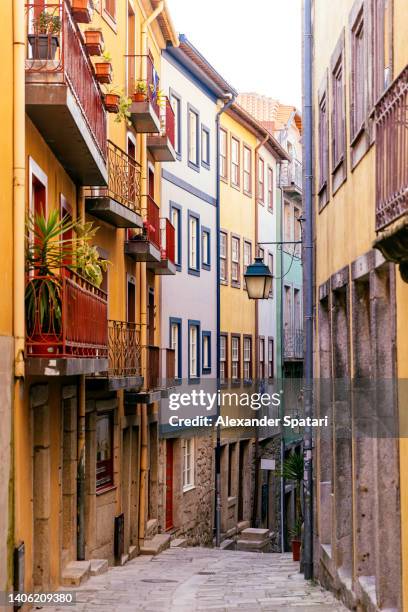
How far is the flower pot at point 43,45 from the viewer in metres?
11.8

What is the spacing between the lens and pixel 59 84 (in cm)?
1153

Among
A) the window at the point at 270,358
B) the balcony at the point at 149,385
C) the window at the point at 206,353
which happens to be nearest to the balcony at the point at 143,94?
the balcony at the point at 149,385

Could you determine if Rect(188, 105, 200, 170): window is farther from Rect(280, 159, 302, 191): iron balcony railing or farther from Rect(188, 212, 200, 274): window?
Rect(280, 159, 302, 191): iron balcony railing

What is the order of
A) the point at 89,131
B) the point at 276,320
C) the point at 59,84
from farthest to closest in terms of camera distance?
the point at 276,320 < the point at 89,131 < the point at 59,84

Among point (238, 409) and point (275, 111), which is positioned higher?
point (275, 111)

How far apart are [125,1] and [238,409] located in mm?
18912

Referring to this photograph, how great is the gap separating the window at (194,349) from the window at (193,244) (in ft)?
5.06

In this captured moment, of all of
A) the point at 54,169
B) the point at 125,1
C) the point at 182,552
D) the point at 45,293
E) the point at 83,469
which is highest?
the point at 125,1

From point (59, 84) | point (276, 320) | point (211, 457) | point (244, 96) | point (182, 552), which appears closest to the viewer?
point (59, 84)

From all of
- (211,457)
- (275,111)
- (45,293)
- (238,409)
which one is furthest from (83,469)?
(275,111)

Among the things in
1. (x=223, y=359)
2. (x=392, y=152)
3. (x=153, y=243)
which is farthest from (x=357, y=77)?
(x=223, y=359)

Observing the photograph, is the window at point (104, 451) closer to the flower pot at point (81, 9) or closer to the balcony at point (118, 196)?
the balcony at point (118, 196)

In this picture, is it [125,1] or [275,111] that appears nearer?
[125,1]

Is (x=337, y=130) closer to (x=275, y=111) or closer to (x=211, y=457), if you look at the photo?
(x=211, y=457)
